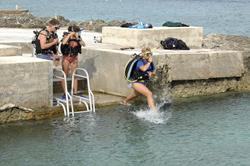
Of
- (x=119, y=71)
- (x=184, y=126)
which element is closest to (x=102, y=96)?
(x=119, y=71)

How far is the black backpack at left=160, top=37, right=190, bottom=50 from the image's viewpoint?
18.1 meters

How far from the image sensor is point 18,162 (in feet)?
36.8

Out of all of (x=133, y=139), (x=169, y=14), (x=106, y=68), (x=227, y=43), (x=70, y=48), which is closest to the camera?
(x=133, y=139)

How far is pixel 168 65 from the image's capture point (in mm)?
16828

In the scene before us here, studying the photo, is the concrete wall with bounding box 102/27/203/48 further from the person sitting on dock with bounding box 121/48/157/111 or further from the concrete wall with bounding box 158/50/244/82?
the person sitting on dock with bounding box 121/48/157/111

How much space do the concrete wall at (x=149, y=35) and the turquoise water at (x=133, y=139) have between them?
118 inches

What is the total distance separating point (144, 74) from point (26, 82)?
2676 mm

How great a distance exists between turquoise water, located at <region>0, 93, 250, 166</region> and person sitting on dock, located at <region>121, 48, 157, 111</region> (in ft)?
1.45

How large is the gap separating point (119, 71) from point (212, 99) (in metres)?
2.65

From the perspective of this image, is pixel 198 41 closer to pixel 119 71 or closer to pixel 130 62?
pixel 119 71

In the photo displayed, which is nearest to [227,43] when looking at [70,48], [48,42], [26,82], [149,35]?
[149,35]

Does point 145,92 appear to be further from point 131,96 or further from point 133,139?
point 133,139

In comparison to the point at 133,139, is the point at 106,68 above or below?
above

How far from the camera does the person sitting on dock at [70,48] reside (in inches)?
595
